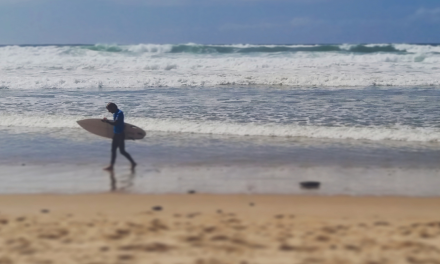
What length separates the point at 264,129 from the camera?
11789 mm

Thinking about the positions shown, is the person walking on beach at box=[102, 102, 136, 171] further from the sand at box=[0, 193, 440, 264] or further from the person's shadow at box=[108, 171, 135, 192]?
the sand at box=[0, 193, 440, 264]

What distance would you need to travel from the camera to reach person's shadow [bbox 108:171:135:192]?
24.3 ft

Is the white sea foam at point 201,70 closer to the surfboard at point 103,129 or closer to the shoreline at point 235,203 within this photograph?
the surfboard at point 103,129

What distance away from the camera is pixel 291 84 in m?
22.2

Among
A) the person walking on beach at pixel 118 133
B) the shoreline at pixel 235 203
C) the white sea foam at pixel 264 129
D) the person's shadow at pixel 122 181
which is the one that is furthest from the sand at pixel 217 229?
the white sea foam at pixel 264 129

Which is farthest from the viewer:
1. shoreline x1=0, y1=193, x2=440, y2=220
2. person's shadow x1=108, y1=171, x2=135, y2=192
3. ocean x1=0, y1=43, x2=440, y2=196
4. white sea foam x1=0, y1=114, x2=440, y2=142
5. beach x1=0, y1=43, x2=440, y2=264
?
white sea foam x1=0, y1=114, x2=440, y2=142

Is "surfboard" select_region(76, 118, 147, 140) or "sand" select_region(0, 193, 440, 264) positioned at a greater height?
"surfboard" select_region(76, 118, 147, 140)

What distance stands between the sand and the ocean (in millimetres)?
552

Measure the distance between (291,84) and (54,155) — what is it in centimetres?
1427

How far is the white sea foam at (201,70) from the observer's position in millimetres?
22516

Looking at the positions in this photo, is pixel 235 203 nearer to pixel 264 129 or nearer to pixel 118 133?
pixel 118 133

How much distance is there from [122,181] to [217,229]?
2.86 meters

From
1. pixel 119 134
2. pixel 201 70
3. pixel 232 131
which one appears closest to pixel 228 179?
pixel 119 134

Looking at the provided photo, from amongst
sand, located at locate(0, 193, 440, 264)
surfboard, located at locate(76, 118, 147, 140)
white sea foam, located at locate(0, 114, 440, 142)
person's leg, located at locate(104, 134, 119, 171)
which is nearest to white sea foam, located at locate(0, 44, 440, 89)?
white sea foam, located at locate(0, 114, 440, 142)
